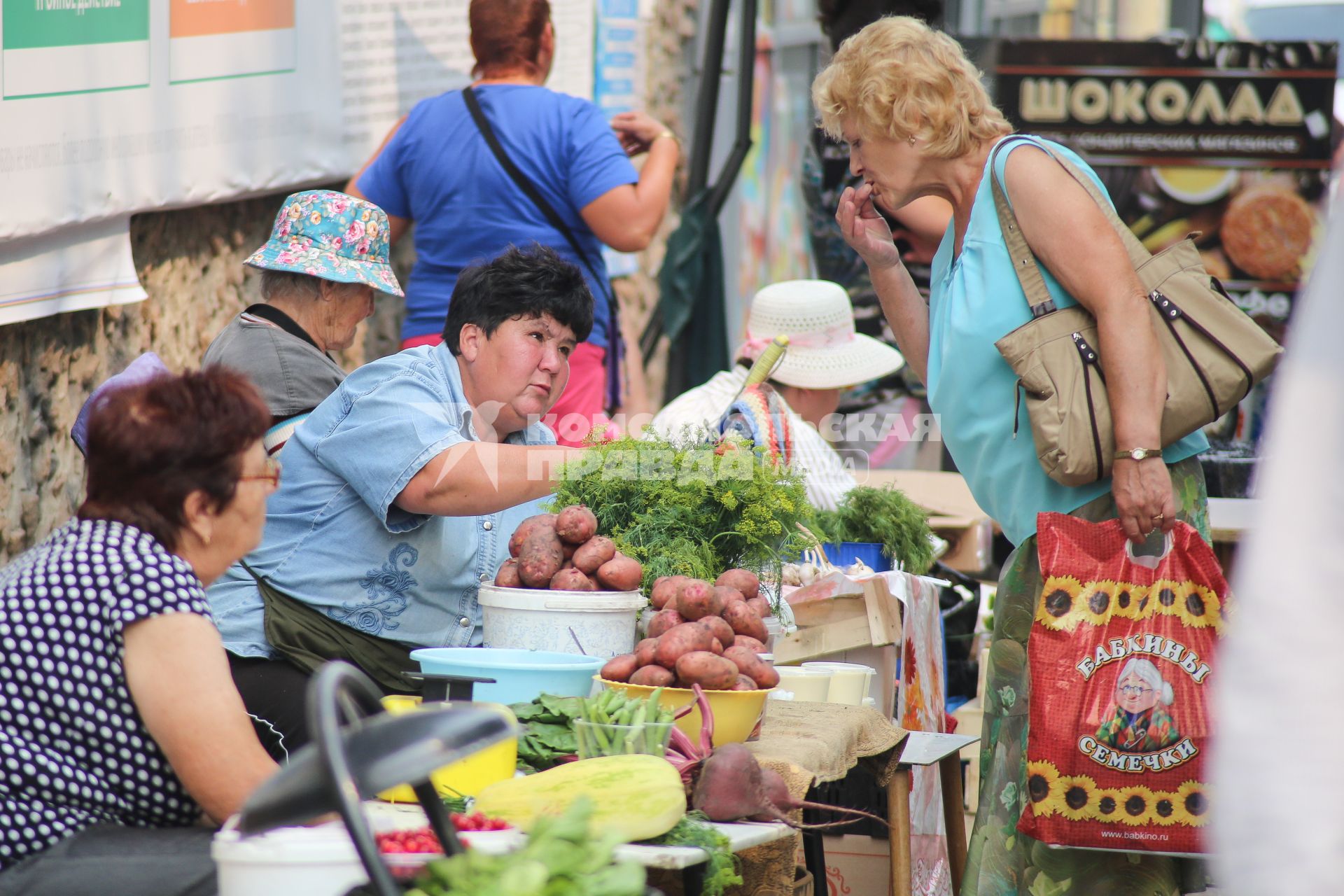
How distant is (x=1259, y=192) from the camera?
Answer: 6793mm

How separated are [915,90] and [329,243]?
5.28ft

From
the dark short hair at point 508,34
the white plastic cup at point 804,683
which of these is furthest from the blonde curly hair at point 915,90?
the dark short hair at point 508,34

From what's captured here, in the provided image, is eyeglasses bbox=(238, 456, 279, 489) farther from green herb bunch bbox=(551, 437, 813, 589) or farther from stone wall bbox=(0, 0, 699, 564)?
stone wall bbox=(0, 0, 699, 564)

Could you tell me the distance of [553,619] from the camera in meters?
2.58

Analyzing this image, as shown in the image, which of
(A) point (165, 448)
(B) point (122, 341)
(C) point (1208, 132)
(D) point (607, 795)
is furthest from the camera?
(C) point (1208, 132)

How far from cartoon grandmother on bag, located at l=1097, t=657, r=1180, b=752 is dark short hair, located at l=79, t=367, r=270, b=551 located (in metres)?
1.51

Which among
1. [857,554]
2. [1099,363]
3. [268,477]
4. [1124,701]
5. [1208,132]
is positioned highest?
[1208,132]

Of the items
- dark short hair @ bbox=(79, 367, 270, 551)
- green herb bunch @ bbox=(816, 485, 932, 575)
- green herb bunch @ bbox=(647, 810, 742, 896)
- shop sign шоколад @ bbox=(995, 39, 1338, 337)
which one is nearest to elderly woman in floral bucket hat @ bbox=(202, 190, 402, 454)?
dark short hair @ bbox=(79, 367, 270, 551)

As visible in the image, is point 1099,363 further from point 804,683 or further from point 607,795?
point 607,795

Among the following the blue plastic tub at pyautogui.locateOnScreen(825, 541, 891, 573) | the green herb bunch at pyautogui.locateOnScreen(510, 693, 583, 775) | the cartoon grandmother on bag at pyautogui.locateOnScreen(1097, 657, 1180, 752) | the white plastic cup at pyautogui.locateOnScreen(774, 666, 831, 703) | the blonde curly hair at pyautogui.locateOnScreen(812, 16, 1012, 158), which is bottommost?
the blue plastic tub at pyautogui.locateOnScreen(825, 541, 891, 573)

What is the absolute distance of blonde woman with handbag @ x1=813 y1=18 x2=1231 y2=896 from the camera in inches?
102

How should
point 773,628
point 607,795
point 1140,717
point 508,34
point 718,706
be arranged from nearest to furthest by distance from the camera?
point 607,795 < point 718,706 < point 1140,717 < point 773,628 < point 508,34

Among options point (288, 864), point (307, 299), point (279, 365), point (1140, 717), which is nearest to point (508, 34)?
point (307, 299)

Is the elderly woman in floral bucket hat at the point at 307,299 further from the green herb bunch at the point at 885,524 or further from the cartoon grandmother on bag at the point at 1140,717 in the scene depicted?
the cartoon grandmother on bag at the point at 1140,717
